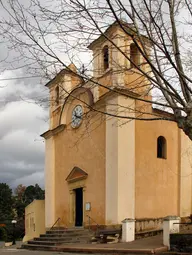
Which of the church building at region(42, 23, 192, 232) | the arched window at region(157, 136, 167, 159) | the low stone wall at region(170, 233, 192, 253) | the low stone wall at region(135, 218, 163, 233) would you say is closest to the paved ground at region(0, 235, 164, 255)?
the low stone wall at region(170, 233, 192, 253)

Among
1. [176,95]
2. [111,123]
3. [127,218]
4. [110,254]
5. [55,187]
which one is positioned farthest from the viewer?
[55,187]

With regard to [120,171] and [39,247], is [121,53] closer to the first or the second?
[120,171]

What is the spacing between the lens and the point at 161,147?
25172 millimetres

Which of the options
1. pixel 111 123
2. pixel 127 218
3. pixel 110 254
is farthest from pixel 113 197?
pixel 110 254

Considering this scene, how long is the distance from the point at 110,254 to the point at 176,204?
8.30 metres

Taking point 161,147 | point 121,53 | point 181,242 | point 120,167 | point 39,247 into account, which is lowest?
point 39,247

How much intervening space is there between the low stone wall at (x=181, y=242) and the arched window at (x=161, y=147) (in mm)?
8220

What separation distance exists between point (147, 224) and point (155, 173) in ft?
9.40

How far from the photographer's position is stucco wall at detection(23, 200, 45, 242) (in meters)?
31.7

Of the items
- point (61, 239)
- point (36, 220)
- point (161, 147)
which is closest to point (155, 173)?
point (161, 147)

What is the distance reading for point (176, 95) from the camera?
9781mm

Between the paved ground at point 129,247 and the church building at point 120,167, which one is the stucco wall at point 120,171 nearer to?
the church building at point 120,167

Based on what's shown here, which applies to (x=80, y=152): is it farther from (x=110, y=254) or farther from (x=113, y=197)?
(x=110, y=254)

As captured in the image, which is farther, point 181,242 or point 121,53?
point 181,242
